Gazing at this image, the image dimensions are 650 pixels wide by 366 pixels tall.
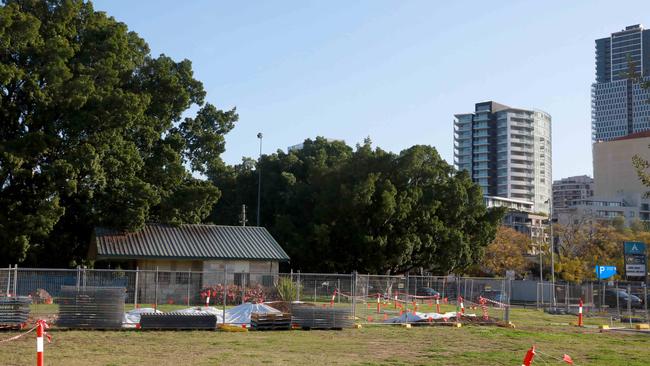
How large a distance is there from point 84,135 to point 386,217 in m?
25.3

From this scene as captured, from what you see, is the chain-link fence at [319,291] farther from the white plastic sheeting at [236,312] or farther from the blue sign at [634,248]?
the blue sign at [634,248]

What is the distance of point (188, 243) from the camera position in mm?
49406

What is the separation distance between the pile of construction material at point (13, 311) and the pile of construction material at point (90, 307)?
48.2 inches

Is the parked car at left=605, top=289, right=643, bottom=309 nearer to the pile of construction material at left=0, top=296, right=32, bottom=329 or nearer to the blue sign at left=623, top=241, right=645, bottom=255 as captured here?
the blue sign at left=623, top=241, right=645, bottom=255

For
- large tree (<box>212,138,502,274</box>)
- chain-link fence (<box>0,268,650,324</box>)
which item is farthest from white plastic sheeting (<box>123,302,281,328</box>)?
large tree (<box>212,138,502,274</box>)

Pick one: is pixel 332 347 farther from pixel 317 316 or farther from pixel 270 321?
pixel 317 316

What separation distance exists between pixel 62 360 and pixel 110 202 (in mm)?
32702

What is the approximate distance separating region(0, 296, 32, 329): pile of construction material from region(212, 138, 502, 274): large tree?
37855mm

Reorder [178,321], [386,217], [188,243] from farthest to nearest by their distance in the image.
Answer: [386,217] < [188,243] < [178,321]

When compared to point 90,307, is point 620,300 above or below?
below

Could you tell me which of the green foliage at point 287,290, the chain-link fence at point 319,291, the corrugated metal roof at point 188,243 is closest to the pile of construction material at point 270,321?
the chain-link fence at point 319,291

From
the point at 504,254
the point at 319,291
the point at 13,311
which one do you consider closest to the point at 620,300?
the point at 319,291

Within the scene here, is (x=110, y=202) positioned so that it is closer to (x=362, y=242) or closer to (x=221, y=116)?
(x=221, y=116)

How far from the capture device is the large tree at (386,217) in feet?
203
